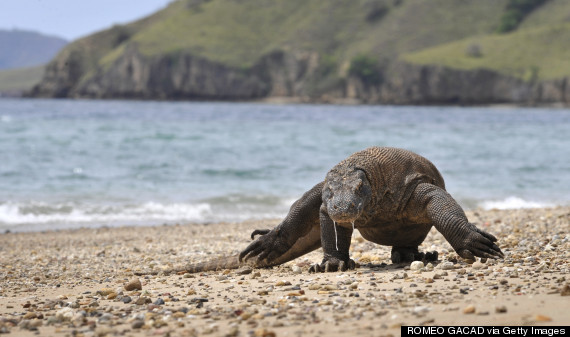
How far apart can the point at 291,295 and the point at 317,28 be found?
139866 millimetres

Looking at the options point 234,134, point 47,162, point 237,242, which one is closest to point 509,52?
point 234,134

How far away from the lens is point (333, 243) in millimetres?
7047

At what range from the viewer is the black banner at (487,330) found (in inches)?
158

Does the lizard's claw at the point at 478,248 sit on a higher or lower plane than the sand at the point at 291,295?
higher

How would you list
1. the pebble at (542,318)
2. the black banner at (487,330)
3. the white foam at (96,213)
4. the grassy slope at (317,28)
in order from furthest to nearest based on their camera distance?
the grassy slope at (317,28), the white foam at (96,213), the pebble at (542,318), the black banner at (487,330)

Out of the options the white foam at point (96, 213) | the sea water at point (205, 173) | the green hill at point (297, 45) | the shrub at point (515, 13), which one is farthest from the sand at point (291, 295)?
the shrub at point (515, 13)

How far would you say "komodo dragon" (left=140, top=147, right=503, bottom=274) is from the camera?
6.53 metres

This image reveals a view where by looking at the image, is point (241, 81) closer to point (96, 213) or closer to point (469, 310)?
point (96, 213)

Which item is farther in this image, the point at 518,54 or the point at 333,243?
the point at 518,54

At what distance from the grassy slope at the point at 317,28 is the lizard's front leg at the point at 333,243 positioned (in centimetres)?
12639

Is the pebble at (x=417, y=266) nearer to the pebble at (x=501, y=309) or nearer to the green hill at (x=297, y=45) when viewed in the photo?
the pebble at (x=501, y=309)

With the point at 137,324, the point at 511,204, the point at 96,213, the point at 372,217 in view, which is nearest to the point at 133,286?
the point at 137,324

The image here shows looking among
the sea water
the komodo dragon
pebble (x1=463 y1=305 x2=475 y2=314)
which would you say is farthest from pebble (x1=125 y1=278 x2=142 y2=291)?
the sea water

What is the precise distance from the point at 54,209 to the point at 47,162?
8.26 m
